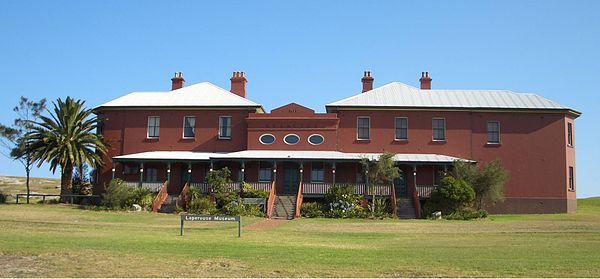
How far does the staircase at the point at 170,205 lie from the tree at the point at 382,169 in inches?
484

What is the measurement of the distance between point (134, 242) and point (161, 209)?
20.8m

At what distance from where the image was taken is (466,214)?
127ft

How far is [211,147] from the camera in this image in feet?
156

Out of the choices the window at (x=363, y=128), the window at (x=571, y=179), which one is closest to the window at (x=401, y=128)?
the window at (x=363, y=128)

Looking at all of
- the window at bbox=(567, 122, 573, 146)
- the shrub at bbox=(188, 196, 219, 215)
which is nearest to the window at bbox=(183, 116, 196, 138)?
the shrub at bbox=(188, 196, 219, 215)

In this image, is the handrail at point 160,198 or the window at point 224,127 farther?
the window at point 224,127

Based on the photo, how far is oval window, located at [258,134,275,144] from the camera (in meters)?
46.1

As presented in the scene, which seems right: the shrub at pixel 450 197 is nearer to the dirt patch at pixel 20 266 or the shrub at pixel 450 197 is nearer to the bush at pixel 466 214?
the bush at pixel 466 214

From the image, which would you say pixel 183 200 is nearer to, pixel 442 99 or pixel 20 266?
pixel 442 99

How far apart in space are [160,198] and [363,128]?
15181 mm

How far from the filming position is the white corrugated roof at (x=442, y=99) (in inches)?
1832

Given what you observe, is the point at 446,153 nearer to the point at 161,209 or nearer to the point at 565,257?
the point at 161,209

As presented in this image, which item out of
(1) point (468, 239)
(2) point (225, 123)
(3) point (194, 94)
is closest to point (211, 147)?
(2) point (225, 123)

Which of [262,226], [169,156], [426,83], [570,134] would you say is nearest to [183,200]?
[169,156]
